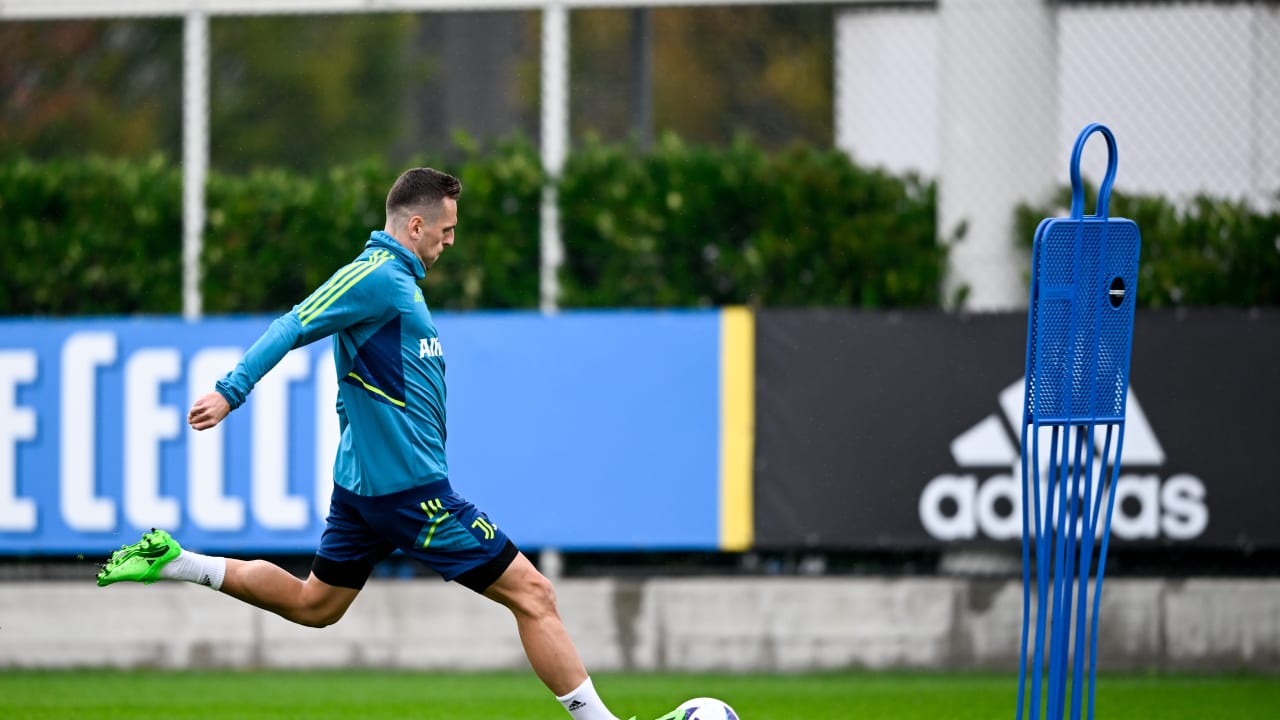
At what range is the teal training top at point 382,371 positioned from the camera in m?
6.40

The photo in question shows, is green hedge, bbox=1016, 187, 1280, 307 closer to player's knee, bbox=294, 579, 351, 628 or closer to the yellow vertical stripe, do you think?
the yellow vertical stripe

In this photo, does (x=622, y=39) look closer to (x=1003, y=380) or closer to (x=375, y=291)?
(x=1003, y=380)

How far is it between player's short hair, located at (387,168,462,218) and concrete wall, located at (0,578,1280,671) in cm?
432

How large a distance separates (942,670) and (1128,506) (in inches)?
56.1

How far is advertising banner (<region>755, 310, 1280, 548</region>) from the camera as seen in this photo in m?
10.2

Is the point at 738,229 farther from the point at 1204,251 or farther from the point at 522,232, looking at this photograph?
the point at 1204,251

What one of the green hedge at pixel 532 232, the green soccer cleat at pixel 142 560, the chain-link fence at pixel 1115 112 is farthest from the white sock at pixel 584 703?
the chain-link fence at pixel 1115 112

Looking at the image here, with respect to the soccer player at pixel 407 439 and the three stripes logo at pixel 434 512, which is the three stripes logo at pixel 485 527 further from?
the three stripes logo at pixel 434 512

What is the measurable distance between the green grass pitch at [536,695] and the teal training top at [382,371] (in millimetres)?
2487

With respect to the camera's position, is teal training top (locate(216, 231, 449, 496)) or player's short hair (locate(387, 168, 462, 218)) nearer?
teal training top (locate(216, 231, 449, 496))

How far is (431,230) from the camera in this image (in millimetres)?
6707

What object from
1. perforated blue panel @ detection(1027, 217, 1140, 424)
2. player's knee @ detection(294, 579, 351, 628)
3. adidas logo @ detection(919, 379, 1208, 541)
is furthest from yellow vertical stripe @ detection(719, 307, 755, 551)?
perforated blue panel @ detection(1027, 217, 1140, 424)

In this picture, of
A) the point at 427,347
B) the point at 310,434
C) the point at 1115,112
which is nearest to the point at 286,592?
the point at 427,347

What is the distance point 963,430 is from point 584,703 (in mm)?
4452
